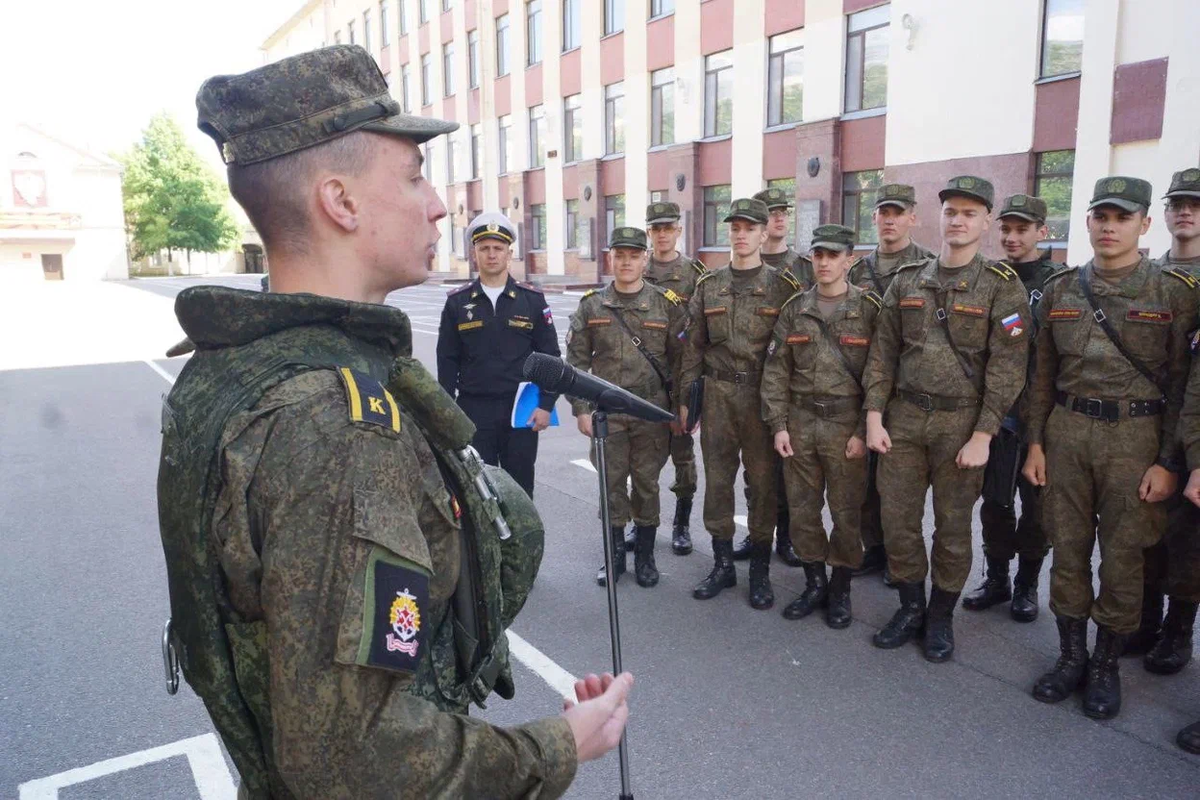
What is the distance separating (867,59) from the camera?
18.2m

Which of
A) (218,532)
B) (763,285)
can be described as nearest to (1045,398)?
(763,285)

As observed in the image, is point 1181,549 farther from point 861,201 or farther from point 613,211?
point 613,211

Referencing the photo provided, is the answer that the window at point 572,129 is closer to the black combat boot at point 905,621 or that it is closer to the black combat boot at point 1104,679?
the black combat boot at point 905,621

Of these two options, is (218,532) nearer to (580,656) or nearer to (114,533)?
(580,656)

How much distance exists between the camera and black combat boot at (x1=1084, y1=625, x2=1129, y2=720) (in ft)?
11.8

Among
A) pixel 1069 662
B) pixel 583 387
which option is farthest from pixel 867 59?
pixel 583 387

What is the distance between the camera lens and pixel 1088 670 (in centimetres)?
375

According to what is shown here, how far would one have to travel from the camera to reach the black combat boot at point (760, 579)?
4.77m

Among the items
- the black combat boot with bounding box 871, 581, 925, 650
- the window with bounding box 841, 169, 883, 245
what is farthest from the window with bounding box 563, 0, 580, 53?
the black combat boot with bounding box 871, 581, 925, 650

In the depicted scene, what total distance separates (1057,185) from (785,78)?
25.6ft

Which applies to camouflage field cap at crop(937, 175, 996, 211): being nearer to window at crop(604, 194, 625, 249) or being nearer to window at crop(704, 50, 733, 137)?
window at crop(704, 50, 733, 137)

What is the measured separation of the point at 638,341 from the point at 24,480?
5893mm

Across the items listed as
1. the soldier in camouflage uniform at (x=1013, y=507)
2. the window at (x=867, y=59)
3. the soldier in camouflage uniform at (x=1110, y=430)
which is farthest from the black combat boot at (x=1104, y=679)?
the window at (x=867, y=59)

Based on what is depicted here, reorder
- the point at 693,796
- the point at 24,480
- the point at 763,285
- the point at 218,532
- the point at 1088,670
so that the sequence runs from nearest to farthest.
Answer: the point at 218,532
the point at 693,796
the point at 1088,670
the point at 763,285
the point at 24,480
